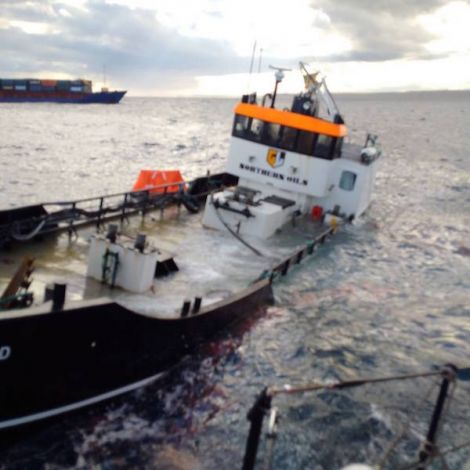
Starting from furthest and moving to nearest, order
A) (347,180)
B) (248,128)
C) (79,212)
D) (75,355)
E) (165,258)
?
(347,180) < (248,128) < (79,212) < (165,258) < (75,355)

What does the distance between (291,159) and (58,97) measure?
114 metres

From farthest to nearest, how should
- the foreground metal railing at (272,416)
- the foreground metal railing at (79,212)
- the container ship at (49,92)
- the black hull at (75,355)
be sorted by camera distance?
the container ship at (49,92), the foreground metal railing at (79,212), the black hull at (75,355), the foreground metal railing at (272,416)

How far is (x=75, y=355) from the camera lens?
313 inches

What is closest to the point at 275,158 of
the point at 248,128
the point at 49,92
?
the point at 248,128

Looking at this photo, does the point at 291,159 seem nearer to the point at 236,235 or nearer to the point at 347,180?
the point at 347,180

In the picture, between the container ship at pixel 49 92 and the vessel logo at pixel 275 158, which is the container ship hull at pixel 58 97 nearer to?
the container ship at pixel 49 92

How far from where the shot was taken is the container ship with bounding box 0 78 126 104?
108750 mm

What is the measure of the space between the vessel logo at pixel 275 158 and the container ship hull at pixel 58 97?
10440cm

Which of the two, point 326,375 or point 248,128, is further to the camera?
point 248,128

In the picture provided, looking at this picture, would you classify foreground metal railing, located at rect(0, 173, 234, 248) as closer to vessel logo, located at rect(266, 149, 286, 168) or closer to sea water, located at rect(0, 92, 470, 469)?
sea water, located at rect(0, 92, 470, 469)

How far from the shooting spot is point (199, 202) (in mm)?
19922

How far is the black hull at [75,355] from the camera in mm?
7348

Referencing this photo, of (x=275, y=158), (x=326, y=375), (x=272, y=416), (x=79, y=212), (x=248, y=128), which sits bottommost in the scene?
(x=326, y=375)

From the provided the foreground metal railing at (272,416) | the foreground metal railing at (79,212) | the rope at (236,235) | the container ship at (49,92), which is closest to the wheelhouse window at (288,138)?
the foreground metal railing at (79,212)
